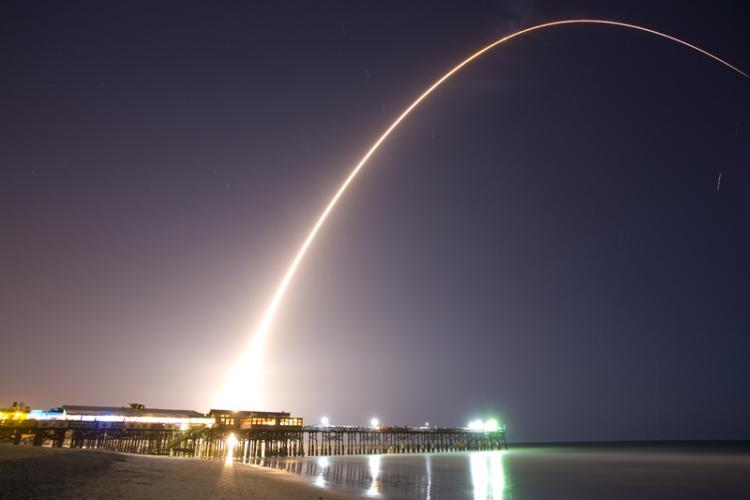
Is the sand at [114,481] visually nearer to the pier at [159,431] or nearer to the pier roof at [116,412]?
the pier at [159,431]

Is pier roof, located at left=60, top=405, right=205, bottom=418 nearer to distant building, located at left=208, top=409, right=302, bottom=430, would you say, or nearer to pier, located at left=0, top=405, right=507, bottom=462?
pier, located at left=0, top=405, right=507, bottom=462

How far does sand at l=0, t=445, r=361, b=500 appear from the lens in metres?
15.3

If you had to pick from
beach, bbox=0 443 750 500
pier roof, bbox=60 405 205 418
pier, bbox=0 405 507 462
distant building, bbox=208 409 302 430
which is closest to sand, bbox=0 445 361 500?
beach, bbox=0 443 750 500

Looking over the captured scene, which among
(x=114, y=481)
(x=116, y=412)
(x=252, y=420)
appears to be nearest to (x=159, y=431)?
(x=252, y=420)

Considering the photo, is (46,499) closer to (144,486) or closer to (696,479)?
(144,486)

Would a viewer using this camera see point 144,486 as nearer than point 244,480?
Yes

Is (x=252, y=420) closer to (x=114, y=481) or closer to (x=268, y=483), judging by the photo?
(x=268, y=483)

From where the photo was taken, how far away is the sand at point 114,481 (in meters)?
15.3

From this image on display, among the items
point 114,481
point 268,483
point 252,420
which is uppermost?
point 252,420

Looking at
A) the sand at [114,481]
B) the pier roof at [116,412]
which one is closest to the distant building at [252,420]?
the pier roof at [116,412]

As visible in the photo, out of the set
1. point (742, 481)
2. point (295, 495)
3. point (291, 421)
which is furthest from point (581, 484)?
point (291, 421)

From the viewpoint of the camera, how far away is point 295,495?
861 inches

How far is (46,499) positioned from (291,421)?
61.0 m

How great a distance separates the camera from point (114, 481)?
18.6 m
